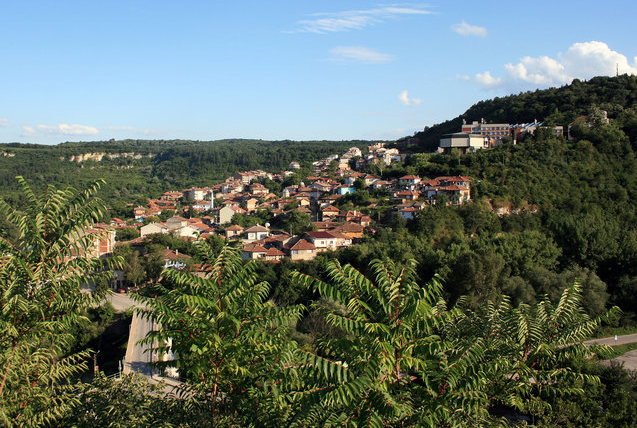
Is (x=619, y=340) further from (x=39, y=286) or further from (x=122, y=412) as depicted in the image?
(x=39, y=286)

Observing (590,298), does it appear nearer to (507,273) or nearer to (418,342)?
(507,273)

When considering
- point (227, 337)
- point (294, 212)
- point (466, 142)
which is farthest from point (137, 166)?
point (227, 337)

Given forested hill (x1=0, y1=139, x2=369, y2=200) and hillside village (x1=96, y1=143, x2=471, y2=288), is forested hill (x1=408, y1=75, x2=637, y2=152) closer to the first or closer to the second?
hillside village (x1=96, y1=143, x2=471, y2=288)

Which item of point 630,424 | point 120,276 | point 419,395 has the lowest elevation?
point 120,276

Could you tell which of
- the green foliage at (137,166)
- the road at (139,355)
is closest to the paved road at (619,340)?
the road at (139,355)

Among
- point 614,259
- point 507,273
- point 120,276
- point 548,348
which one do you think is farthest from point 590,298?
point 120,276
